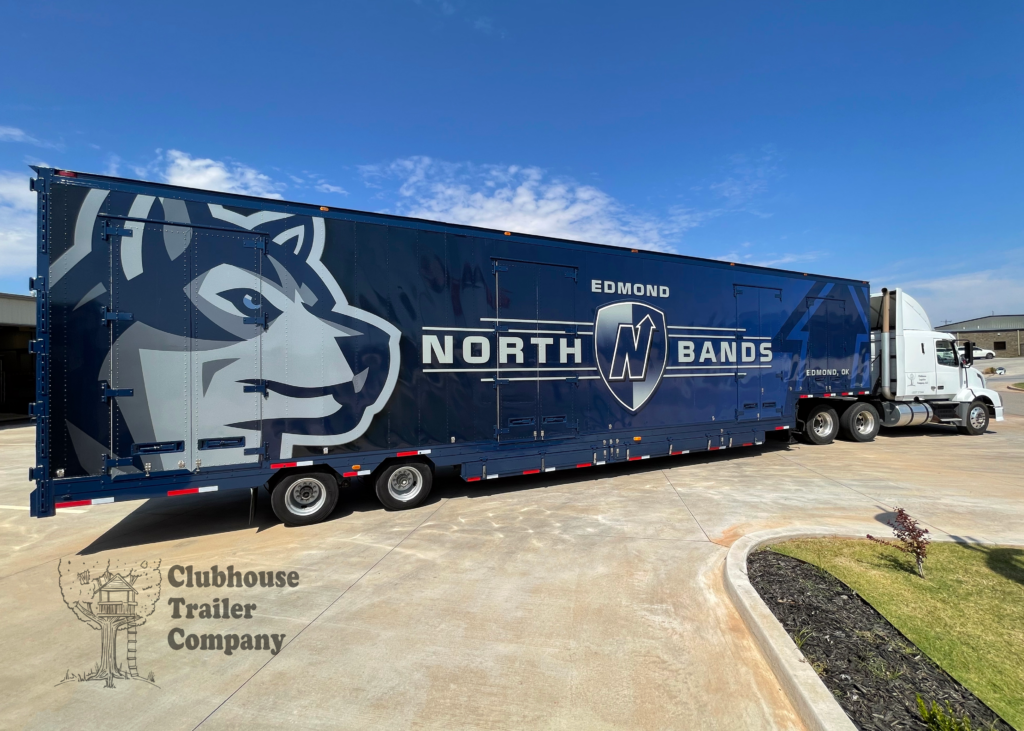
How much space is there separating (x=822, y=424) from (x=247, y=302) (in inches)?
542

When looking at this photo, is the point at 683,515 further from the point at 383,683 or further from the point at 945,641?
the point at 383,683

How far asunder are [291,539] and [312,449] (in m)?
1.19

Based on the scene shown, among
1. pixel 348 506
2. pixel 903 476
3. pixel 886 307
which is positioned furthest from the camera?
pixel 886 307

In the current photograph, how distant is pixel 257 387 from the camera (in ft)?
20.3

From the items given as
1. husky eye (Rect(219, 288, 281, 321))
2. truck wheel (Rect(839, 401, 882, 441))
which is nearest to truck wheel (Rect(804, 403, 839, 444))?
truck wheel (Rect(839, 401, 882, 441))

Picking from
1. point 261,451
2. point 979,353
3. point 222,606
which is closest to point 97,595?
point 222,606

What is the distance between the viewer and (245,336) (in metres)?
6.14

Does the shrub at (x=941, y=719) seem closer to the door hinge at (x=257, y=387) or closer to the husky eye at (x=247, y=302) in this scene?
the door hinge at (x=257, y=387)

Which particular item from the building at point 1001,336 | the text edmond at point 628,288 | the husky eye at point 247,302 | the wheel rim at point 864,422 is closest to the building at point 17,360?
the husky eye at point 247,302

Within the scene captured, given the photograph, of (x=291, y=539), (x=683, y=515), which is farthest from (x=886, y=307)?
(x=291, y=539)

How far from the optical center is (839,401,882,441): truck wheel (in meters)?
12.9

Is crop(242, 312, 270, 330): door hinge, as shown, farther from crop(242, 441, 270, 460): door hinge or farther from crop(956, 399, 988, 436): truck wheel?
crop(956, 399, 988, 436): truck wheel

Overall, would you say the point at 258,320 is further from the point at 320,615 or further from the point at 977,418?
the point at 977,418

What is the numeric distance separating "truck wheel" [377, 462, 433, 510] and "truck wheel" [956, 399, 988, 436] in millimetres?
16326
